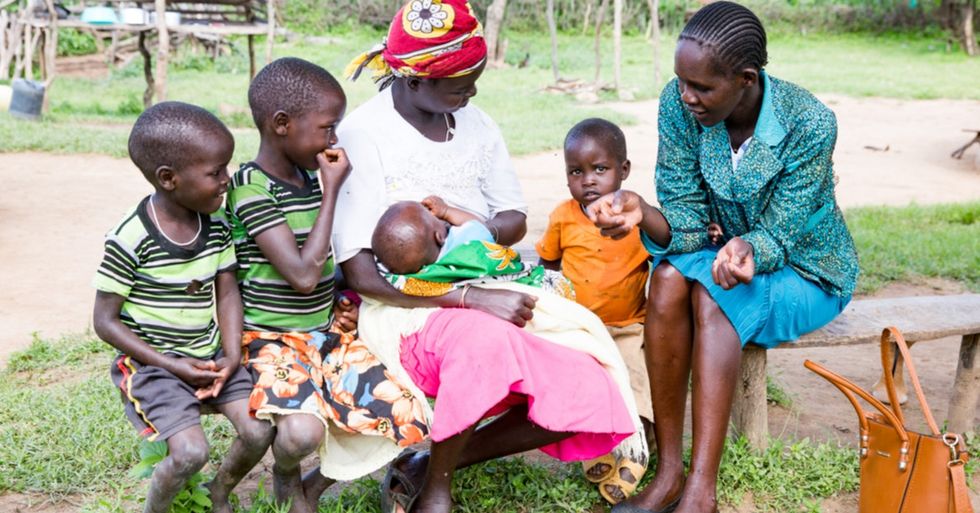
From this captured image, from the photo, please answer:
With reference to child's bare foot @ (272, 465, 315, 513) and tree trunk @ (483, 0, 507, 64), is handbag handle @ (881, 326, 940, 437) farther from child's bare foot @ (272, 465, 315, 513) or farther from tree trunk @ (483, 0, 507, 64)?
tree trunk @ (483, 0, 507, 64)

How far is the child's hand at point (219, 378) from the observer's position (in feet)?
8.29

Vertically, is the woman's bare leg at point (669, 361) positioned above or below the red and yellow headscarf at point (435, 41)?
below

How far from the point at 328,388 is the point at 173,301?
49 cm

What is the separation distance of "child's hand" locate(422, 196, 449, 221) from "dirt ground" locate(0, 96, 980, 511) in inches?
60.0

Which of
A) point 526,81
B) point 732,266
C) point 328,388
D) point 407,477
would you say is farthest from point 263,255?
point 526,81

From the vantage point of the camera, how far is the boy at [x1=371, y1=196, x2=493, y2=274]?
2.75 m

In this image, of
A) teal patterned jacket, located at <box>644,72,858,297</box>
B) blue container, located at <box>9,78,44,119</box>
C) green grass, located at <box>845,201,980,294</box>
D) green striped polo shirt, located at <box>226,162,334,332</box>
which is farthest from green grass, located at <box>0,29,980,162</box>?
teal patterned jacket, located at <box>644,72,858,297</box>

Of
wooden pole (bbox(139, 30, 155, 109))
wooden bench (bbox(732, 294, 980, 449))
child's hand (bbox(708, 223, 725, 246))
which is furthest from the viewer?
wooden pole (bbox(139, 30, 155, 109))

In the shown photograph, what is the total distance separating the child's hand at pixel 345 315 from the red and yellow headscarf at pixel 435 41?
726mm

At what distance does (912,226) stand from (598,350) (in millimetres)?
5118

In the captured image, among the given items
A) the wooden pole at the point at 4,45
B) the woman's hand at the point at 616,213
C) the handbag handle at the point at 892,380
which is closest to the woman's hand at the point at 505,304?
the woman's hand at the point at 616,213

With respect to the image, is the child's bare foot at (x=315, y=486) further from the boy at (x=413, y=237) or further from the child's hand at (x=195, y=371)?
the boy at (x=413, y=237)

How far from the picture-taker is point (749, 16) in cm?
286

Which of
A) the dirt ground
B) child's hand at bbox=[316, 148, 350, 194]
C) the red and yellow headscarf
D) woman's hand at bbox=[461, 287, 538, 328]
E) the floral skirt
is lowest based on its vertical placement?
the dirt ground
